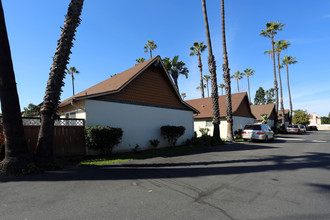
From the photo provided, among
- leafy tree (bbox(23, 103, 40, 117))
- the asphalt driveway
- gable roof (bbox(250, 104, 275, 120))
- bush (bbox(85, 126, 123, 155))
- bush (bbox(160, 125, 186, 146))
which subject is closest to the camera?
the asphalt driveway

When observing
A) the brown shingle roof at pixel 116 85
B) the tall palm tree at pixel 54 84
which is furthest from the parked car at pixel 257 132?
the tall palm tree at pixel 54 84

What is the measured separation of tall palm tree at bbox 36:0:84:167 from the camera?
22.1ft

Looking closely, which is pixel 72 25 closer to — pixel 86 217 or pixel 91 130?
pixel 91 130

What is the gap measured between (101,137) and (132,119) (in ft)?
9.72

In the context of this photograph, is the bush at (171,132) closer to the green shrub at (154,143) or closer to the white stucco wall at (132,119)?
the white stucco wall at (132,119)

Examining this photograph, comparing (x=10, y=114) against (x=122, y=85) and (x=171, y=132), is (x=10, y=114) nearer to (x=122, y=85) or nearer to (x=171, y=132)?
(x=122, y=85)

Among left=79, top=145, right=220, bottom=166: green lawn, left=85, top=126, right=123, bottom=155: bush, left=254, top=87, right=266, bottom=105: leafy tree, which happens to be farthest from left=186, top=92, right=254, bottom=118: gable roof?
left=254, top=87, right=266, bottom=105: leafy tree

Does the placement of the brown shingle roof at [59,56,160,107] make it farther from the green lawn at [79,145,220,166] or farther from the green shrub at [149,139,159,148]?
the green shrub at [149,139,159,148]

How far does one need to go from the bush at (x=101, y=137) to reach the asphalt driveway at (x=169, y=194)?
2.69 m

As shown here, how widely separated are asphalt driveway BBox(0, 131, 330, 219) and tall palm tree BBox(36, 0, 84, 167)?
1.27 metres

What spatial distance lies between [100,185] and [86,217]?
65.8 inches

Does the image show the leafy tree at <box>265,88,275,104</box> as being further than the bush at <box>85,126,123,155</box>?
Yes

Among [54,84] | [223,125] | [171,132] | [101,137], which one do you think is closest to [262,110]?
[223,125]

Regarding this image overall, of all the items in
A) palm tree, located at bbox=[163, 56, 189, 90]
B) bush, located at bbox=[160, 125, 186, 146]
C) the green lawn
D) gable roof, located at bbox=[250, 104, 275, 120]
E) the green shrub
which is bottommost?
the green lawn
